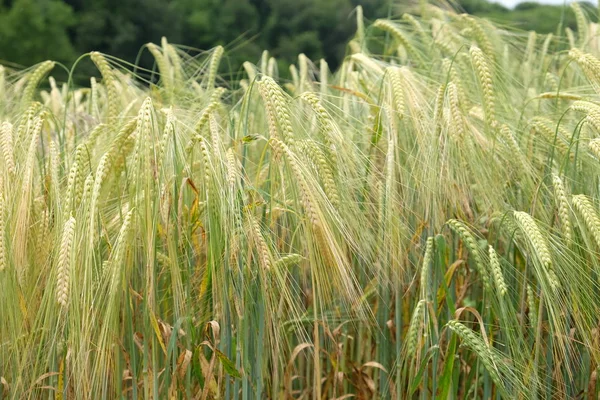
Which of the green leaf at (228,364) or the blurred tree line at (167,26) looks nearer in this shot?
the green leaf at (228,364)

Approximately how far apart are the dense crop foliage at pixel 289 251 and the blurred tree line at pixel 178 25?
11.0 metres

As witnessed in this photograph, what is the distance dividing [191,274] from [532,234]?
774 millimetres

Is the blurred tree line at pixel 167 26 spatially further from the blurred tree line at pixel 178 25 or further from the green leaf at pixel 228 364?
the green leaf at pixel 228 364

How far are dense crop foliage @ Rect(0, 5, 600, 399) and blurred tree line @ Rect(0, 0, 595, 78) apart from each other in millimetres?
10997

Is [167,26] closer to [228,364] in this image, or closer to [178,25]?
[178,25]

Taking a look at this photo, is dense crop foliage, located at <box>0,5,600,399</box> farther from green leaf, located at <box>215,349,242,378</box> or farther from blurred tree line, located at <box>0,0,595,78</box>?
blurred tree line, located at <box>0,0,595,78</box>

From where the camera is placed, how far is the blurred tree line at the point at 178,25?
13.1 m

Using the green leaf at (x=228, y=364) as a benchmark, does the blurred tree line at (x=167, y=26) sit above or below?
below

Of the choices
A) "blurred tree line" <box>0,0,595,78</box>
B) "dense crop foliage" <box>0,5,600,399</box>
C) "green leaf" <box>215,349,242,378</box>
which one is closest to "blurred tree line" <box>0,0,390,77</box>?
"blurred tree line" <box>0,0,595,78</box>

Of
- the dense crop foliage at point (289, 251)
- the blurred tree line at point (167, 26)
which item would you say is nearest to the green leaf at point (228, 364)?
the dense crop foliage at point (289, 251)

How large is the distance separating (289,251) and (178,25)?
13621 millimetres

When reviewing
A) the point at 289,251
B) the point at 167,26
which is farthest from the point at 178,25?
the point at 289,251

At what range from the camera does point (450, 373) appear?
178cm

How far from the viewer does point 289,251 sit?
6.15 feet
